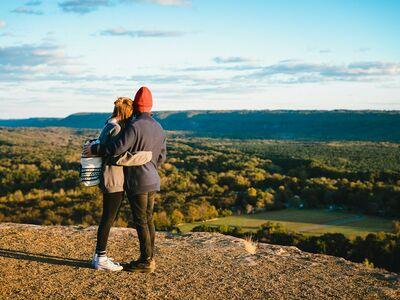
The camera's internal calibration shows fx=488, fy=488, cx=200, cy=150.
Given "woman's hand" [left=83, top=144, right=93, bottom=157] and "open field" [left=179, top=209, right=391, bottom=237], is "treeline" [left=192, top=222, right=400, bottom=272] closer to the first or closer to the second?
"open field" [left=179, top=209, right=391, bottom=237]

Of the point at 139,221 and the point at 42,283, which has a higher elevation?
the point at 139,221

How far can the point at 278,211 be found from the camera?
41.4 metres

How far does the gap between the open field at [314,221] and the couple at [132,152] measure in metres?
23.9

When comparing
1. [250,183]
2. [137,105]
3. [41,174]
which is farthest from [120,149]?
[41,174]

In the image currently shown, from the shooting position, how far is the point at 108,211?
6.31 meters

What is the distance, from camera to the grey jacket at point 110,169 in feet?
19.9

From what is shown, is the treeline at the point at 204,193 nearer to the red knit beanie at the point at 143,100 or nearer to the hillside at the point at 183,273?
the hillside at the point at 183,273

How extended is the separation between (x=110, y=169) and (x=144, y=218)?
0.81 metres

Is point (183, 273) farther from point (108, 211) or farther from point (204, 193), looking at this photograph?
point (204, 193)

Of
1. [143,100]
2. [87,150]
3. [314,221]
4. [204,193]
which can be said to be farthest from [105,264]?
[204,193]

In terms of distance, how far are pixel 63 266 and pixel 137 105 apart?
8.37ft

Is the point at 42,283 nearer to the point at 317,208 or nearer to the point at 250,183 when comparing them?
the point at 317,208

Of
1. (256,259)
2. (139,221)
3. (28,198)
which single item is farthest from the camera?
(28,198)

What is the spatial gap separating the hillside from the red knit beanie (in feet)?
7.27
